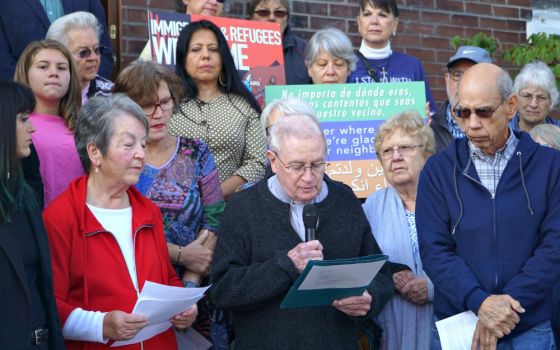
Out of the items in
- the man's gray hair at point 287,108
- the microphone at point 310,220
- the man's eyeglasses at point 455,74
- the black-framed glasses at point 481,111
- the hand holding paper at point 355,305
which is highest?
the man's eyeglasses at point 455,74

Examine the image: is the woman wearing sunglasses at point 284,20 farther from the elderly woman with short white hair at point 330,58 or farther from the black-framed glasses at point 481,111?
the black-framed glasses at point 481,111

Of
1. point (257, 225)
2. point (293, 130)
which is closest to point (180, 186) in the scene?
point (257, 225)

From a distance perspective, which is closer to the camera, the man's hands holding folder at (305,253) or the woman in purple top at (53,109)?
the man's hands holding folder at (305,253)

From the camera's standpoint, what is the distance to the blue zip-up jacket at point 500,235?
15.2 ft

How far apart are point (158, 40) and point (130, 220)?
2388mm

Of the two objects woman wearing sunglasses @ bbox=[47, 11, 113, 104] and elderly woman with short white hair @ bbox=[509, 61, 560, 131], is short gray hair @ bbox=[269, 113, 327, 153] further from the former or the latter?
elderly woman with short white hair @ bbox=[509, 61, 560, 131]

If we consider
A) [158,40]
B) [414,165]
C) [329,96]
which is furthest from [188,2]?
[414,165]

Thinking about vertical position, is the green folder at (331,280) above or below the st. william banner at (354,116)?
below

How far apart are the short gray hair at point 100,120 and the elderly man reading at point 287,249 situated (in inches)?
27.0

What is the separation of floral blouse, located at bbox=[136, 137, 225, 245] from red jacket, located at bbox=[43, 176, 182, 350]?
20.6 inches

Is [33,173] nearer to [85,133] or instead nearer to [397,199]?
[85,133]

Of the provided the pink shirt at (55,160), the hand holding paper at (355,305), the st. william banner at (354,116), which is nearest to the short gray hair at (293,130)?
the hand holding paper at (355,305)

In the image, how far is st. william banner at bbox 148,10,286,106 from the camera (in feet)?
22.7

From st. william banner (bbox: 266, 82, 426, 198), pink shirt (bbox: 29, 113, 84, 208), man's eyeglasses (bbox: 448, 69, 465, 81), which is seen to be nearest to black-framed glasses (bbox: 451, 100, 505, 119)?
st. william banner (bbox: 266, 82, 426, 198)
